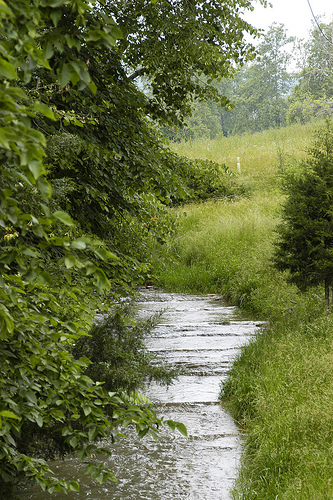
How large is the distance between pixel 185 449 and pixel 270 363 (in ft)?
4.21

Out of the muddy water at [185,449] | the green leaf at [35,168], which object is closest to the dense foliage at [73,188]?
the green leaf at [35,168]

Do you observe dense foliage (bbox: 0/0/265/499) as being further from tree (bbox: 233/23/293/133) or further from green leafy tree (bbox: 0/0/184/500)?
tree (bbox: 233/23/293/133)

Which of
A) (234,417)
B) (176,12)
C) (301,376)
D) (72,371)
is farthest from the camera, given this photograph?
(176,12)

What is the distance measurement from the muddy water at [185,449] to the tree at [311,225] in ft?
5.04

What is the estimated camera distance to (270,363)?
4746mm

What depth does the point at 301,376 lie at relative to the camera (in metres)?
4.32

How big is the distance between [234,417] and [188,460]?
0.98m

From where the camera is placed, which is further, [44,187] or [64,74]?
[64,74]

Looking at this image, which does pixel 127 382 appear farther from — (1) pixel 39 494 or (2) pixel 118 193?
(2) pixel 118 193

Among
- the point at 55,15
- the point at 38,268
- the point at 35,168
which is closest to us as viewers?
the point at 35,168

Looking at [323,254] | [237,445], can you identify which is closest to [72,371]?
[237,445]

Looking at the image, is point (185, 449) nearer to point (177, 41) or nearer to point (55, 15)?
point (55, 15)

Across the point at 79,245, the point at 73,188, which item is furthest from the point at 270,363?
the point at 79,245

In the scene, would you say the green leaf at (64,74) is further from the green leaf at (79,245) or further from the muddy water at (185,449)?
the muddy water at (185,449)
